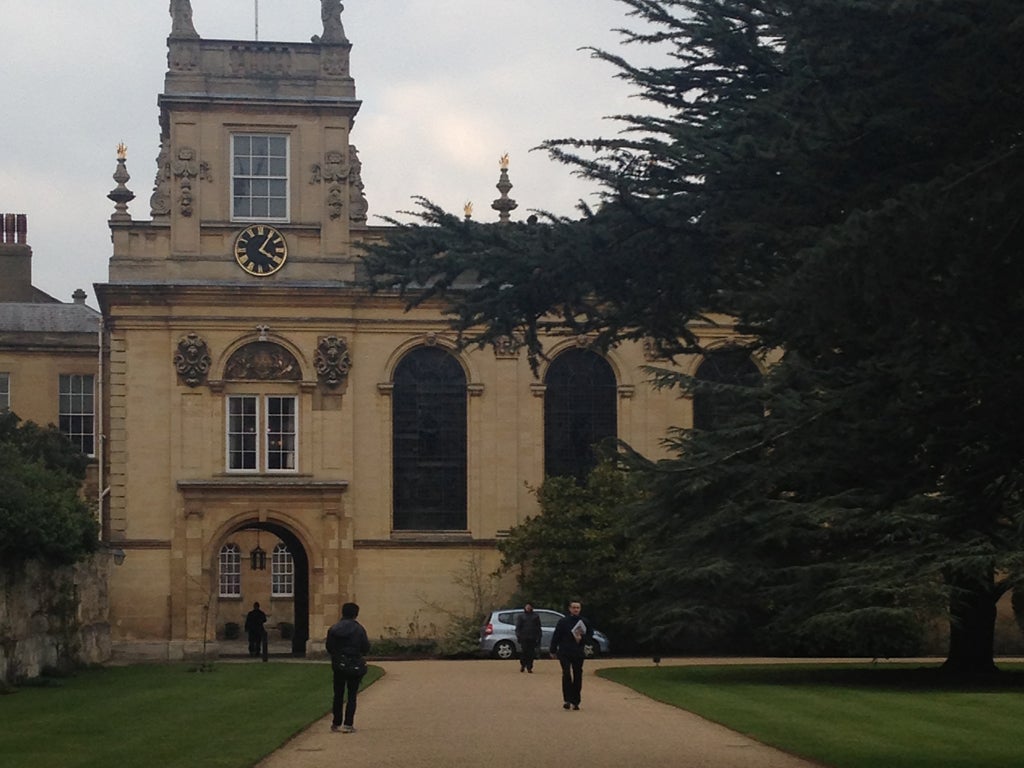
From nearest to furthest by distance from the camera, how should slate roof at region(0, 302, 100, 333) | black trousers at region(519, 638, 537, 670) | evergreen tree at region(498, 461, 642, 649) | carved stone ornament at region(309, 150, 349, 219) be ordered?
1. black trousers at region(519, 638, 537, 670)
2. evergreen tree at region(498, 461, 642, 649)
3. carved stone ornament at region(309, 150, 349, 219)
4. slate roof at region(0, 302, 100, 333)

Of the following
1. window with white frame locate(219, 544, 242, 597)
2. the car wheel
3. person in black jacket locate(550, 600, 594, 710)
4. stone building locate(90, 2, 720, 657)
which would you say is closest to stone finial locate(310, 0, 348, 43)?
stone building locate(90, 2, 720, 657)

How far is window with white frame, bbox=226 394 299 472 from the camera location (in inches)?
1794

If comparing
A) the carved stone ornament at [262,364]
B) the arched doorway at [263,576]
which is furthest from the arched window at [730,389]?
the arched doorway at [263,576]

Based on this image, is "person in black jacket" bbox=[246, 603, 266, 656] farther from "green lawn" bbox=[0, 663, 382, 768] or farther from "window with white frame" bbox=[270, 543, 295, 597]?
"window with white frame" bbox=[270, 543, 295, 597]

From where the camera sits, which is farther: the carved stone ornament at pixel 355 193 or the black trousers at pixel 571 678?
the carved stone ornament at pixel 355 193

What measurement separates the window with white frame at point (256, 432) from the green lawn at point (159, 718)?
12.0m

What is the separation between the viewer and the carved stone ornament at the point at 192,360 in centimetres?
4519

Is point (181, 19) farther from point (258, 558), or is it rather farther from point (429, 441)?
point (258, 558)

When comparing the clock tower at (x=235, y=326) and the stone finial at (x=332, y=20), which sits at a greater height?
the stone finial at (x=332, y=20)

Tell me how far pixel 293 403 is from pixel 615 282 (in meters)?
31.0

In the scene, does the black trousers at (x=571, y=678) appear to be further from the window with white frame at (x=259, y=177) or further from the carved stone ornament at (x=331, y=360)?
the window with white frame at (x=259, y=177)

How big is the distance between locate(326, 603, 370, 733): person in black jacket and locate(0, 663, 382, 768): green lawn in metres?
0.58

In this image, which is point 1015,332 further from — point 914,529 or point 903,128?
point 914,529

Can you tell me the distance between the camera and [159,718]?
2177 cm
